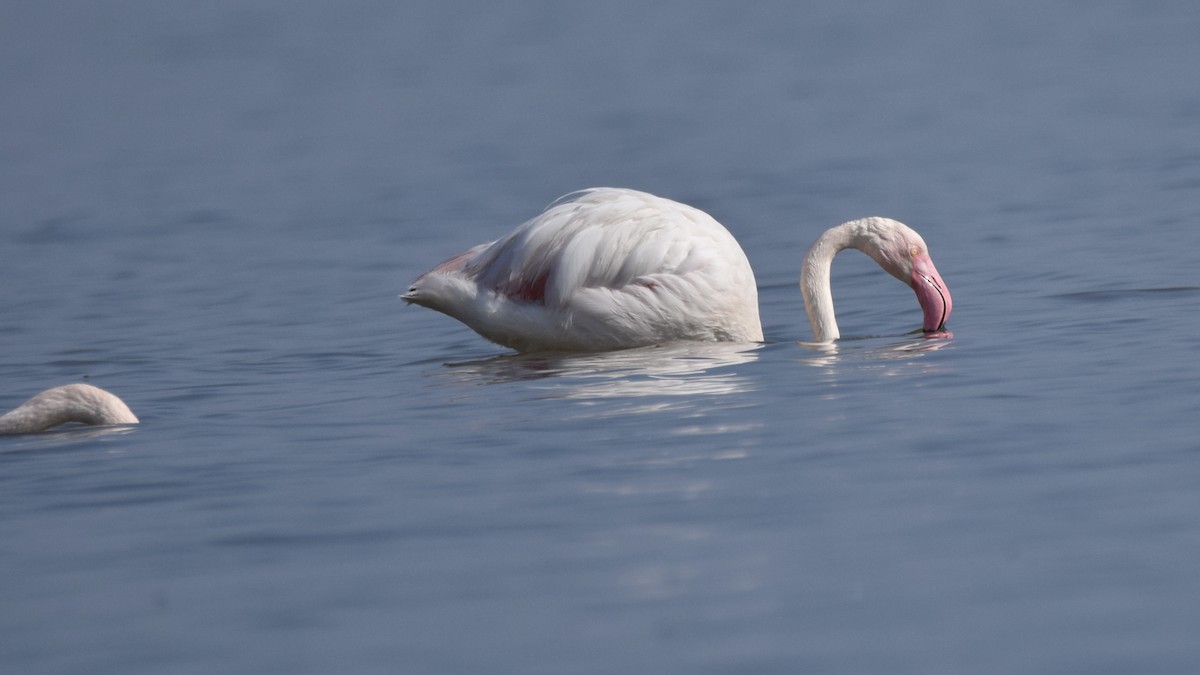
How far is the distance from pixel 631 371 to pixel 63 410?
2.23m

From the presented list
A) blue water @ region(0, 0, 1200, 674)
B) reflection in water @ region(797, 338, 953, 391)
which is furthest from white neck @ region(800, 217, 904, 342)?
blue water @ region(0, 0, 1200, 674)

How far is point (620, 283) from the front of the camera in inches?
336

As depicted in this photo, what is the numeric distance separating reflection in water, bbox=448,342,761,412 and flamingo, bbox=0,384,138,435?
158 cm

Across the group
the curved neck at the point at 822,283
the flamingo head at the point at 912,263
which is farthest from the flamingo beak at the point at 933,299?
the curved neck at the point at 822,283

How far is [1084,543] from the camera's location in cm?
474

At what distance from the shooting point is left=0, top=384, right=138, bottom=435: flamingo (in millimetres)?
7102

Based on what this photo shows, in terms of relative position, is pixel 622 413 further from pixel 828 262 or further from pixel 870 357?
pixel 828 262

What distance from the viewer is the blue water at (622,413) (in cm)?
437

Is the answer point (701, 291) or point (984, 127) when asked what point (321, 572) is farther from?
point (984, 127)

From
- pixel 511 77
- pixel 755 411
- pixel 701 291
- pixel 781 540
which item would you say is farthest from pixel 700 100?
pixel 781 540

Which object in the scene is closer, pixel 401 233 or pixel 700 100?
pixel 401 233

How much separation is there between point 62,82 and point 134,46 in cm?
351

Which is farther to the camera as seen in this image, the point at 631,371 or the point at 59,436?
the point at 631,371

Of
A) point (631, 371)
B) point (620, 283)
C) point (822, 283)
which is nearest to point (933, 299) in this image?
point (822, 283)
